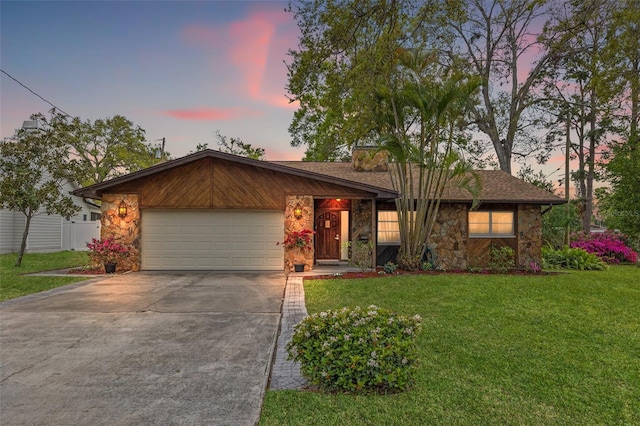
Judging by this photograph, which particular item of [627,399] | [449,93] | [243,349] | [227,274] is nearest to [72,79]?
[227,274]

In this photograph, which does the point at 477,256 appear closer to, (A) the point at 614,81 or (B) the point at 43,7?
(A) the point at 614,81

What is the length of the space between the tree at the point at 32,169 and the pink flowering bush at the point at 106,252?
3920 mm

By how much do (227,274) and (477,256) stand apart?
8383 millimetres

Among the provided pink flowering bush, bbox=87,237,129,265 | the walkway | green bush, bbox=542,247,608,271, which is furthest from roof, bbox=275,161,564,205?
pink flowering bush, bbox=87,237,129,265

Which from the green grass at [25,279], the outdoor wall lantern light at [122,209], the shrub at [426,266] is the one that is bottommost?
the green grass at [25,279]

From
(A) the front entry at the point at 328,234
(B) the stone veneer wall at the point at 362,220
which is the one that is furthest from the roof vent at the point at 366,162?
(B) the stone veneer wall at the point at 362,220

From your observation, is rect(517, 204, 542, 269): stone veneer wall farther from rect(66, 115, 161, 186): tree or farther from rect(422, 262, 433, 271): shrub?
rect(66, 115, 161, 186): tree

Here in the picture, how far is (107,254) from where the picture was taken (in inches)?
446

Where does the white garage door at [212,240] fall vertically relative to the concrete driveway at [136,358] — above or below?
above

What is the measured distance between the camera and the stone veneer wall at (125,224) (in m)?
11.7

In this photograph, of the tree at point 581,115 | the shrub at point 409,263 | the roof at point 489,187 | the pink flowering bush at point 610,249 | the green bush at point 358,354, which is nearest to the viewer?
the green bush at point 358,354

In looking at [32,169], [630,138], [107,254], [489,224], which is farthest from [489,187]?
[32,169]

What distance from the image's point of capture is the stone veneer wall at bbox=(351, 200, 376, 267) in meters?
12.8

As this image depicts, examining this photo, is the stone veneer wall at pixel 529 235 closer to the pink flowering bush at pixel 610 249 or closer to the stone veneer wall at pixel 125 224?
the pink flowering bush at pixel 610 249
